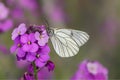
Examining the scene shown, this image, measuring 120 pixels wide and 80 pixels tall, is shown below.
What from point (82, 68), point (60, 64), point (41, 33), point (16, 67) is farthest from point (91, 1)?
point (41, 33)

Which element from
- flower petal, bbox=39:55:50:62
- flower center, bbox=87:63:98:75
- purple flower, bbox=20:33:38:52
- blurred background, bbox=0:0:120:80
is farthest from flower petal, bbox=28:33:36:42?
blurred background, bbox=0:0:120:80

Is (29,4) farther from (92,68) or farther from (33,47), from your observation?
(33,47)

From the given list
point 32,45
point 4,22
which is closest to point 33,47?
point 32,45

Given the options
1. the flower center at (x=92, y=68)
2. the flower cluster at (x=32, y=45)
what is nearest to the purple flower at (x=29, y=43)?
the flower cluster at (x=32, y=45)

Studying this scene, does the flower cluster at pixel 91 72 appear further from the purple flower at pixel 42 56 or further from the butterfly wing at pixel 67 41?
the purple flower at pixel 42 56

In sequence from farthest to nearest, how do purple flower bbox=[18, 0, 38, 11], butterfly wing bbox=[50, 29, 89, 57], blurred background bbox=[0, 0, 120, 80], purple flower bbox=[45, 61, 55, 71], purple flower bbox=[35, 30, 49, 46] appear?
Result: purple flower bbox=[18, 0, 38, 11] < blurred background bbox=[0, 0, 120, 80] < butterfly wing bbox=[50, 29, 89, 57] < purple flower bbox=[45, 61, 55, 71] < purple flower bbox=[35, 30, 49, 46]

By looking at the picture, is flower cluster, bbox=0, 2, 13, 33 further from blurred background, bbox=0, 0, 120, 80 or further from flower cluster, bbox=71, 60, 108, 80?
flower cluster, bbox=71, 60, 108, 80
